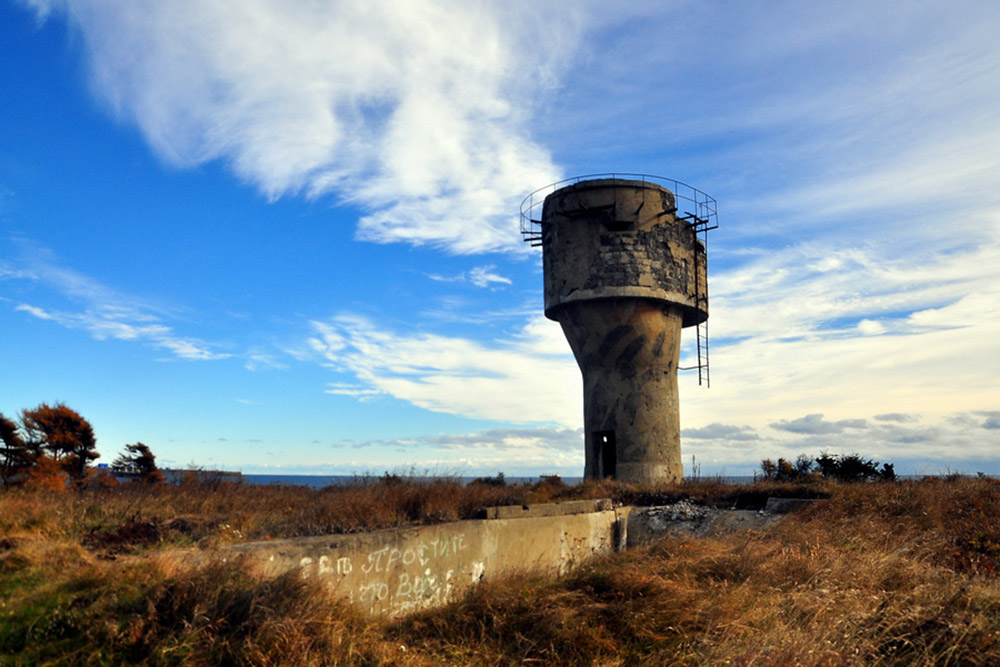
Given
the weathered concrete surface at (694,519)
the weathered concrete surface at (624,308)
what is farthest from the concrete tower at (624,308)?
the weathered concrete surface at (694,519)

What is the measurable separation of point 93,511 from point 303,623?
516 cm

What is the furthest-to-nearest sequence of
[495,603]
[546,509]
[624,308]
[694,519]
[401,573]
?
[624,308] < [694,519] < [546,509] < [401,573] < [495,603]

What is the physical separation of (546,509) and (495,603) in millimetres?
4381

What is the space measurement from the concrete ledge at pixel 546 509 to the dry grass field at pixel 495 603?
773mm

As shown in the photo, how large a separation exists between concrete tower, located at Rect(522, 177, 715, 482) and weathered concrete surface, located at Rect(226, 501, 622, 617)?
7605 millimetres

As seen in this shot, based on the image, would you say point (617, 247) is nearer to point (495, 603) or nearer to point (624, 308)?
point (624, 308)

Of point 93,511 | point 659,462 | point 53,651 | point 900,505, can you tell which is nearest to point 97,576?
point 53,651

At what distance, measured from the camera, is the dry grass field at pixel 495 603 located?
521cm

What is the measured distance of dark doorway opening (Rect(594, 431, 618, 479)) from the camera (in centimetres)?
1903

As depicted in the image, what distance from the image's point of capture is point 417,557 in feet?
27.2

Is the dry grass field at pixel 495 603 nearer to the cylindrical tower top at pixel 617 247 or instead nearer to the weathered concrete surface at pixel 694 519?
the weathered concrete surface at pixel 694 519

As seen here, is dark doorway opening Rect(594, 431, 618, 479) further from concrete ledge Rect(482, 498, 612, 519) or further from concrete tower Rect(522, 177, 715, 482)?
concrete ledge Rect(482, 498, 612, 519)

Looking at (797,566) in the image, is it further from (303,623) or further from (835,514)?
(303,623)

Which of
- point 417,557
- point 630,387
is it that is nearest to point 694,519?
point 630,387
